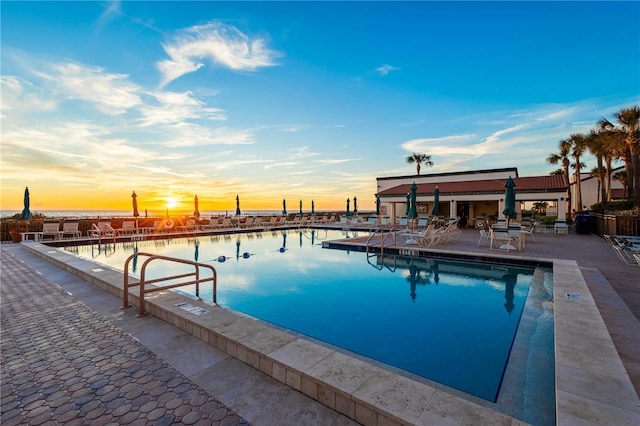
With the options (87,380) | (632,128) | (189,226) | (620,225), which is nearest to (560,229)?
(620,225)

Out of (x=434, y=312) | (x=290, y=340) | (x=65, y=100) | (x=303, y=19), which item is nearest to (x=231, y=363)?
(x=290, y=340)

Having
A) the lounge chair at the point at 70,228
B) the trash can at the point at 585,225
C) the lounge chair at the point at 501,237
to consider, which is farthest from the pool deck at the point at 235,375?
the trash can at the point at 585,225

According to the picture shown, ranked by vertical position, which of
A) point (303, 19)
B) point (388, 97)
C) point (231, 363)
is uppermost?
point (303, 19)

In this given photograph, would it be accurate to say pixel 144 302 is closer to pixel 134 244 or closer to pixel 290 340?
Result: pixel 290 340

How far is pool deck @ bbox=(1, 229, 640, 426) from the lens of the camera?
2006 mm

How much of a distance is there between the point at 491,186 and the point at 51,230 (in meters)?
24.9

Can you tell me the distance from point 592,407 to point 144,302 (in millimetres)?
4957

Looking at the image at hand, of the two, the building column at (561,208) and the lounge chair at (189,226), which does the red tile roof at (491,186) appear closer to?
the building column at (561,208)

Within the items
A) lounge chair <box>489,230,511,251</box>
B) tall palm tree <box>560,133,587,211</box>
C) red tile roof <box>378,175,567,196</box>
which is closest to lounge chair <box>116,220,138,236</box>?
lounge chair <box>489,230,511,251</box>

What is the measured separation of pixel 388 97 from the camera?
49.5 ft

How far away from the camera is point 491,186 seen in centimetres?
2003

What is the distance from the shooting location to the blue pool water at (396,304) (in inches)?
136

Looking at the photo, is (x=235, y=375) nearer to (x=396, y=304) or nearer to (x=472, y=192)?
(x=396, y=304)

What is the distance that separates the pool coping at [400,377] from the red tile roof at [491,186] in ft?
55.8
